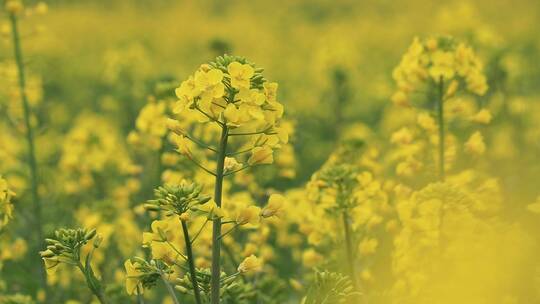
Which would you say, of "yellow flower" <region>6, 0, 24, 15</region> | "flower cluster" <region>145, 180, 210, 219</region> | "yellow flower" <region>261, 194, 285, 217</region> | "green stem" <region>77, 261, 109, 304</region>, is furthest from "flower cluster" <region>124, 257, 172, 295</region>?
"yellow flower" <region>6, 0, 24, 15</region>

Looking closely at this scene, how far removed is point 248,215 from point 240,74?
0.49 metres

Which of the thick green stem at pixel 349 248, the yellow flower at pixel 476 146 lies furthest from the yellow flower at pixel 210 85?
the yellow flower at pixel 476 146

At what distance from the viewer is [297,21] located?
69.4 ft

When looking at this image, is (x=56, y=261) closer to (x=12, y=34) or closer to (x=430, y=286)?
(x=430, y=286)

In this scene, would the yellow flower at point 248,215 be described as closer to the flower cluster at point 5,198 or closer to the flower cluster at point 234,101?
the flower cluster at point 234,101

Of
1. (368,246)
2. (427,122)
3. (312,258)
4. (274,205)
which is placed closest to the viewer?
(274,205)

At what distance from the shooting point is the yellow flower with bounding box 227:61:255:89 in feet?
9.73

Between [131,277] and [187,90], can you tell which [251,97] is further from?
[131,277]

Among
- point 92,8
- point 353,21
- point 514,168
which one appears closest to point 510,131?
point 514,168

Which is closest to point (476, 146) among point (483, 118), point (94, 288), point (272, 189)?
point (483, 118)

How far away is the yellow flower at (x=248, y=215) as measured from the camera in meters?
3.04

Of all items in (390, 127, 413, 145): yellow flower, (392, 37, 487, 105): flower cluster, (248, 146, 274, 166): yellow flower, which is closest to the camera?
(248, 146, 274, 166): yellow flower

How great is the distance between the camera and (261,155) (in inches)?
123

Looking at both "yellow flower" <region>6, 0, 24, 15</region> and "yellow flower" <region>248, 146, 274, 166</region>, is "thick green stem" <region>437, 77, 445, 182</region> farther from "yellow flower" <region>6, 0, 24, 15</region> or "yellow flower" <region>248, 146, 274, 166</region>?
"yellow flower" <region>6, 0, 24, 15</region>
